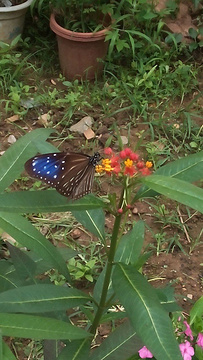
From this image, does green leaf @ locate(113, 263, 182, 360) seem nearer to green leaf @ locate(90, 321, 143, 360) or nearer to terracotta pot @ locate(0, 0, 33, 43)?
green leaf @ locate(90, 321, 143, 360)

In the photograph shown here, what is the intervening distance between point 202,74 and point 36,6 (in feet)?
4.10

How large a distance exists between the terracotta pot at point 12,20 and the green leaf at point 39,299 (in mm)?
2713

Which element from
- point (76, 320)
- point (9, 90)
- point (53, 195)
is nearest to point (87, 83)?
point (9, 90)

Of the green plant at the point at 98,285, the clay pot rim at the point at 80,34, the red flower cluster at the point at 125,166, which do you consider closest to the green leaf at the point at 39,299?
the green plant at the point at 98,285

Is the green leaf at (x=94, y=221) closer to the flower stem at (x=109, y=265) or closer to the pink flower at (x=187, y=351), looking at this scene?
the flower stem at (x=109, y=265)

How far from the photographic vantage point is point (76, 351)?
154 centimetres

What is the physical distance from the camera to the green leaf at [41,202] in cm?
121

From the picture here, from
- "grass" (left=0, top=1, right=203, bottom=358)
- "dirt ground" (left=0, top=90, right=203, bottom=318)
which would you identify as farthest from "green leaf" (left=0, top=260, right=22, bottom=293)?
"grass" (left=0, top=1, right=203, bottom=358)

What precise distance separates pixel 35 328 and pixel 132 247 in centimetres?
57

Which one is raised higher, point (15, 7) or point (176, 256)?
point (15, 7)

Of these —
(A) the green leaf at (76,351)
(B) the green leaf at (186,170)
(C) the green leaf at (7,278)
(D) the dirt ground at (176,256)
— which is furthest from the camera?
(D) the dirt ground at (176,256)

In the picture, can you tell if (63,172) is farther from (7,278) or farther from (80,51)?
(80,51)

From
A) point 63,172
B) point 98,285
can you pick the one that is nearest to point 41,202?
point 63,172

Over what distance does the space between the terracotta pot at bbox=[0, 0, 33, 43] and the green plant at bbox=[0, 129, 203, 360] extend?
2354 mm
